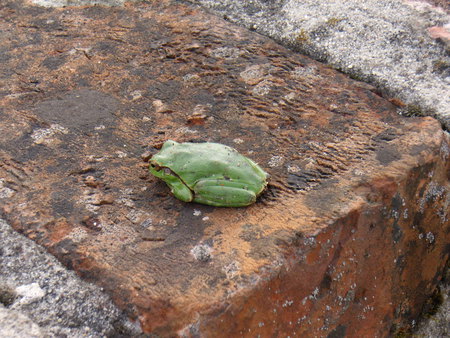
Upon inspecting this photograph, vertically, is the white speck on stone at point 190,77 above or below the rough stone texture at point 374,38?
below

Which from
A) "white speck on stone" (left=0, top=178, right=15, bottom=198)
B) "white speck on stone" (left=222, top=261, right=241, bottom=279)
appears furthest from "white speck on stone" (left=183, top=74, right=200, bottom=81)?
"white speck on stone" (left=222, top=261, right=241, bottom=279)

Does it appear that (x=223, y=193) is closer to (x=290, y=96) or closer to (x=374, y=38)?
(x=290, y=96)

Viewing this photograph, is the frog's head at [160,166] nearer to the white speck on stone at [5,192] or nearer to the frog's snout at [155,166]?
the frog's snout at [155,166]

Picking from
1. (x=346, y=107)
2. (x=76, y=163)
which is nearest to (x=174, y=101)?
(x=76, y=163)

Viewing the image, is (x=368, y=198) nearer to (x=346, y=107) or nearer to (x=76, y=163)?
(x=346, y=107)

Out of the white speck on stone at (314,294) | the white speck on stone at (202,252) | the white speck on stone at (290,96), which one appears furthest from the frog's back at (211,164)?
the white speck on stone at (290,96)

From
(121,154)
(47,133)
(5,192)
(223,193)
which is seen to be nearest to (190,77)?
(121,154)

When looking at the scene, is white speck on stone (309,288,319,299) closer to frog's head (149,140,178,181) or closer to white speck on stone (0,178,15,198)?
frog's head (149,140,178,181)
